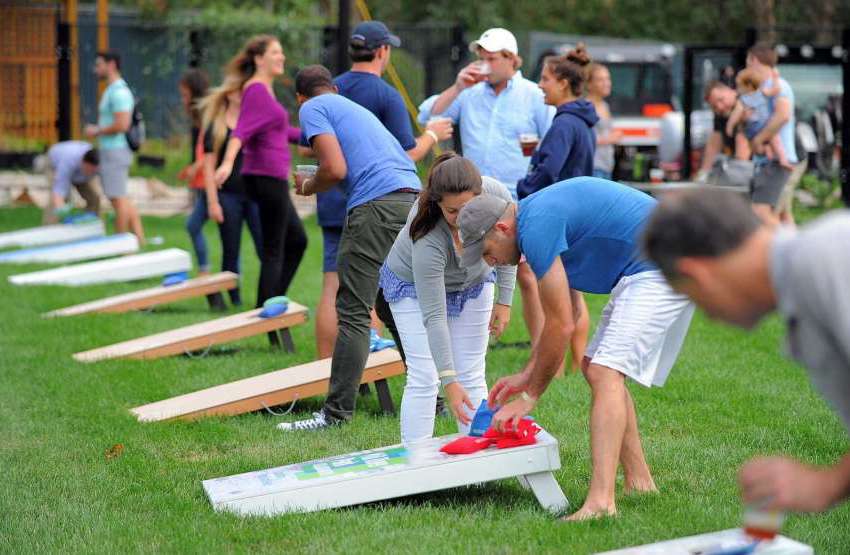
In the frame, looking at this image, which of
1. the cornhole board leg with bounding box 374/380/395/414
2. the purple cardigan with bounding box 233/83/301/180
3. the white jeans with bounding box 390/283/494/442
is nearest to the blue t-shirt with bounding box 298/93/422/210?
the white jeans with bounding box 390/283/494/442

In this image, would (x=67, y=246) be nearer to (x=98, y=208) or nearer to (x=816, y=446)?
(x=98, y=208)

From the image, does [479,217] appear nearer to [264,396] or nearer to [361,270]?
[361,270]

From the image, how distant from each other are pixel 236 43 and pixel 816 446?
54.8ft

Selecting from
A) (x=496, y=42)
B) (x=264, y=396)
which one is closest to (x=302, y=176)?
(x=264, y=396)

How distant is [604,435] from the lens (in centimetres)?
481

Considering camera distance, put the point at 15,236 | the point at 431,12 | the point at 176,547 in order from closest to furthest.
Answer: the point at 176,547 < the point at 15,236 < the point at 431,12

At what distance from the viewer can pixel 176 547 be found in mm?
4793

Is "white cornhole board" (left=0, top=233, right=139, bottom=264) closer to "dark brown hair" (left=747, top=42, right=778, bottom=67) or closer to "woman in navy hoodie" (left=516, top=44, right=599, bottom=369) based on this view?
"dark brown hair" (left=747, top=42, right=778, bottom=67)

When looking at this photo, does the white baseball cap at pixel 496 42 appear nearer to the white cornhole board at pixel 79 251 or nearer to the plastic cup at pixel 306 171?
the plastic cup at pixel 306 171

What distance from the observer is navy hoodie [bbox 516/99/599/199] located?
25.3ft

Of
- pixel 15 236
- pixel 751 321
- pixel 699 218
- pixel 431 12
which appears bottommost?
pixel 15 236

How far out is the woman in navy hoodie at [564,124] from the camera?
7703mm

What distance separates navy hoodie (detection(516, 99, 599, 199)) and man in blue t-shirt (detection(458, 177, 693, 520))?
269 centimetres

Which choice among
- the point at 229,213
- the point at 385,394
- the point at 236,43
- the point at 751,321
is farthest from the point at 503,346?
the point at 236,43
